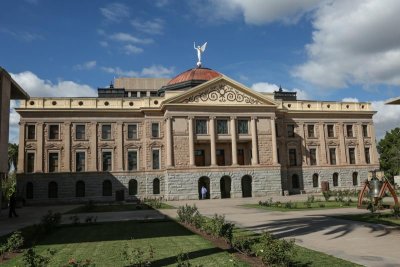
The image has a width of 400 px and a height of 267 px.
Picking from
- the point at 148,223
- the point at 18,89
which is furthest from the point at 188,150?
the point at 148,223

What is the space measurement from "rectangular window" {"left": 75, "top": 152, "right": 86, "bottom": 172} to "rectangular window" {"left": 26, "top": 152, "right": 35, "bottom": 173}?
5210 mm

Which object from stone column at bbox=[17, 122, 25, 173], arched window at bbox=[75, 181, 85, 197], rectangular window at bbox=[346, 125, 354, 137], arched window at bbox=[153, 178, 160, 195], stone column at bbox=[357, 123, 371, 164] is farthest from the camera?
rectangular window at bbox=[346, 125, 354, 137]

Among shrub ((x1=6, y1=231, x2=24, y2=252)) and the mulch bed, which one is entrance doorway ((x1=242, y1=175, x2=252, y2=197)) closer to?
the mulch bed

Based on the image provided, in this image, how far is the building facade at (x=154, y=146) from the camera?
1874 inches

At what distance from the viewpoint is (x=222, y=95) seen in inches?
1967

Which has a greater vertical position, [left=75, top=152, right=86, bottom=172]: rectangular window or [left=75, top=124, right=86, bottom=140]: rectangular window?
[left=75, top=124, right=86, bottom=140]: rectangular window

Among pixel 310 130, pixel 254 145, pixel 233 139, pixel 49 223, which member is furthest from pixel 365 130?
pixel 49 223

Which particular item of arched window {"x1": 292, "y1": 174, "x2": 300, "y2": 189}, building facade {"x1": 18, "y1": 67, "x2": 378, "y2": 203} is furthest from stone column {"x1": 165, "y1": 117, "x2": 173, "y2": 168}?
arched window {"x1": 292, "y1": 174, "x2": 300, "y2": 189}

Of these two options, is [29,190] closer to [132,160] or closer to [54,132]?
[54,132]

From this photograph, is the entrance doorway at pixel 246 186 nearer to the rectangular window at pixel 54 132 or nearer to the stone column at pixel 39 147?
the rectangular window at pixel 54 132

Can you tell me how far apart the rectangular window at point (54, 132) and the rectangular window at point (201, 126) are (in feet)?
58.8

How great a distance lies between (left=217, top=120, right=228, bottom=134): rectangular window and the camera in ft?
164

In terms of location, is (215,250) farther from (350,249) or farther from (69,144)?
(69,144)

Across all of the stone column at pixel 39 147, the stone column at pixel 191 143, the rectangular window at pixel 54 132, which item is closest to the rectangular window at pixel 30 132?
the stone column at pixel 39 147
